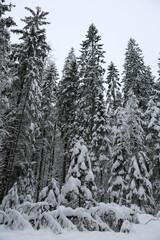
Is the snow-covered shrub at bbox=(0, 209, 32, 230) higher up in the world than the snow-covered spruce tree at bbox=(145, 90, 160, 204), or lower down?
lower down

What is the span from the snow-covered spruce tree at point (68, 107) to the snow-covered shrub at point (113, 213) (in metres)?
14.5

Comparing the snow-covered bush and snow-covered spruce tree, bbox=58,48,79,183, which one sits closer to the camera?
the snow-covered bush

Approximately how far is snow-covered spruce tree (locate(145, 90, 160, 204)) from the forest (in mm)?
88

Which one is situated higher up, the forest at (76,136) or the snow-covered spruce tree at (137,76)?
the snow-covered spruce tree at (137,76)

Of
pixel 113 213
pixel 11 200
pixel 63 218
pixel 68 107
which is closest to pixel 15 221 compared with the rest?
pixel 63 218

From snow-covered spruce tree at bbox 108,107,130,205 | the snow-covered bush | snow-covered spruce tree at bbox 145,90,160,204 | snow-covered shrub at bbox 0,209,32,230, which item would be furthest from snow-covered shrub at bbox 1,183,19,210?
snow-covered spruce tree at bbox 145,90,160,204

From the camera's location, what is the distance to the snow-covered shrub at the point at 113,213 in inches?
233

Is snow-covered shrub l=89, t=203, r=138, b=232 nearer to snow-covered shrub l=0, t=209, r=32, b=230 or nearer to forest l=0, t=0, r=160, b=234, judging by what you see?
forest l=0, t=0, r=160, b=234

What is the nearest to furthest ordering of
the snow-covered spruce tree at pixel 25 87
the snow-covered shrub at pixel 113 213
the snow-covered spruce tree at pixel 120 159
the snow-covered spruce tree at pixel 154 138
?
the snow-covered shrub at pixel 113 213 < the snow-covered spruce tree at pixel 25 87 < the snow-covered spruce tree at pixel 120 159 < the snow-covered spruce tree at pixel 154 138

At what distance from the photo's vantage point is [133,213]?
6.29m

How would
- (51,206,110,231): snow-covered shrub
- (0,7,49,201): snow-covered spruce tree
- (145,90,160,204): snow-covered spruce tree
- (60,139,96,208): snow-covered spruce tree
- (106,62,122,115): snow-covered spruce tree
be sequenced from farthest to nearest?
(106,62,122,115): snow-covered spruce tree → (145,90,160,204): snow-covered spruce tree → (0,7,49,201): snow-covered spruce tree → (60,139,96,208): snow-covered spruce tree → (51,206,110,231): snow-covered shrub

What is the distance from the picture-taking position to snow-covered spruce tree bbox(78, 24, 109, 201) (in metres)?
20.0

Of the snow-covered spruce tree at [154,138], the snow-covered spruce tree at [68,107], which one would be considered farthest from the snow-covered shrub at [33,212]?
the snow-covered spruce tree at [68,107]

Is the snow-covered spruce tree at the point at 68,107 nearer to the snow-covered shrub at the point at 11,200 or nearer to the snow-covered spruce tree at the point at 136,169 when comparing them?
the snow-covered spruce tree at the point at 136,169
